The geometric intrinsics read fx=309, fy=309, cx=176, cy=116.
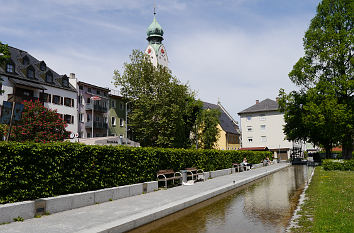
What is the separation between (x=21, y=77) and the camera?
4056cm

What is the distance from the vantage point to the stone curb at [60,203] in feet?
25.8

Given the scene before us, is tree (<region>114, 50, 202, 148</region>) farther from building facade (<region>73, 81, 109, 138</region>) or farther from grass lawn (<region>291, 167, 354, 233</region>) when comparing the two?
grass lawn (<region>291, 167, 354, 233</region>)

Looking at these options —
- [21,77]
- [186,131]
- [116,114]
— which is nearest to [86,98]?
[116,114]

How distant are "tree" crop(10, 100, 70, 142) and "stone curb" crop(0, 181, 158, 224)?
20993mm

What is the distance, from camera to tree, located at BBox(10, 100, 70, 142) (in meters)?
30.3

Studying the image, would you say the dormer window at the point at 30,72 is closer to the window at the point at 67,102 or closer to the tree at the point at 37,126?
the window at the point at 67,102

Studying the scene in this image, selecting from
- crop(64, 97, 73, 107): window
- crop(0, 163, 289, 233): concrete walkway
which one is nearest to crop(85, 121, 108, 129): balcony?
crop(64, 97, 73, 107): window

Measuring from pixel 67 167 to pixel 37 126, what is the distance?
23.6 metres

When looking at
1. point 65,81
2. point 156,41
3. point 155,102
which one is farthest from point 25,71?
point 156,41

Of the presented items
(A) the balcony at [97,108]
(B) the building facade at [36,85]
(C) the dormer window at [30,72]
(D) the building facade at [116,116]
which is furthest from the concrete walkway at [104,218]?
(D) the building facade at [116,116]

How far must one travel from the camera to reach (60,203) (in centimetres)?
937

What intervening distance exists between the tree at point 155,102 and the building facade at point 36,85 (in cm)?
873

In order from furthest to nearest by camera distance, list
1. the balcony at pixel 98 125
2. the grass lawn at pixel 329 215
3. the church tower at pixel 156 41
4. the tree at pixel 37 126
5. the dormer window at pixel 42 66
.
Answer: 1. the church tower at pixel 156 41
2. the balcony at pixel 98 125
3. the dormer window at pixel 42 66
4. the tree at pixel 37 126
5. the grass lawn at pixel 329 215

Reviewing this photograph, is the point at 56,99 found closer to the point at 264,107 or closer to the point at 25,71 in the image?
the point at 25,71
